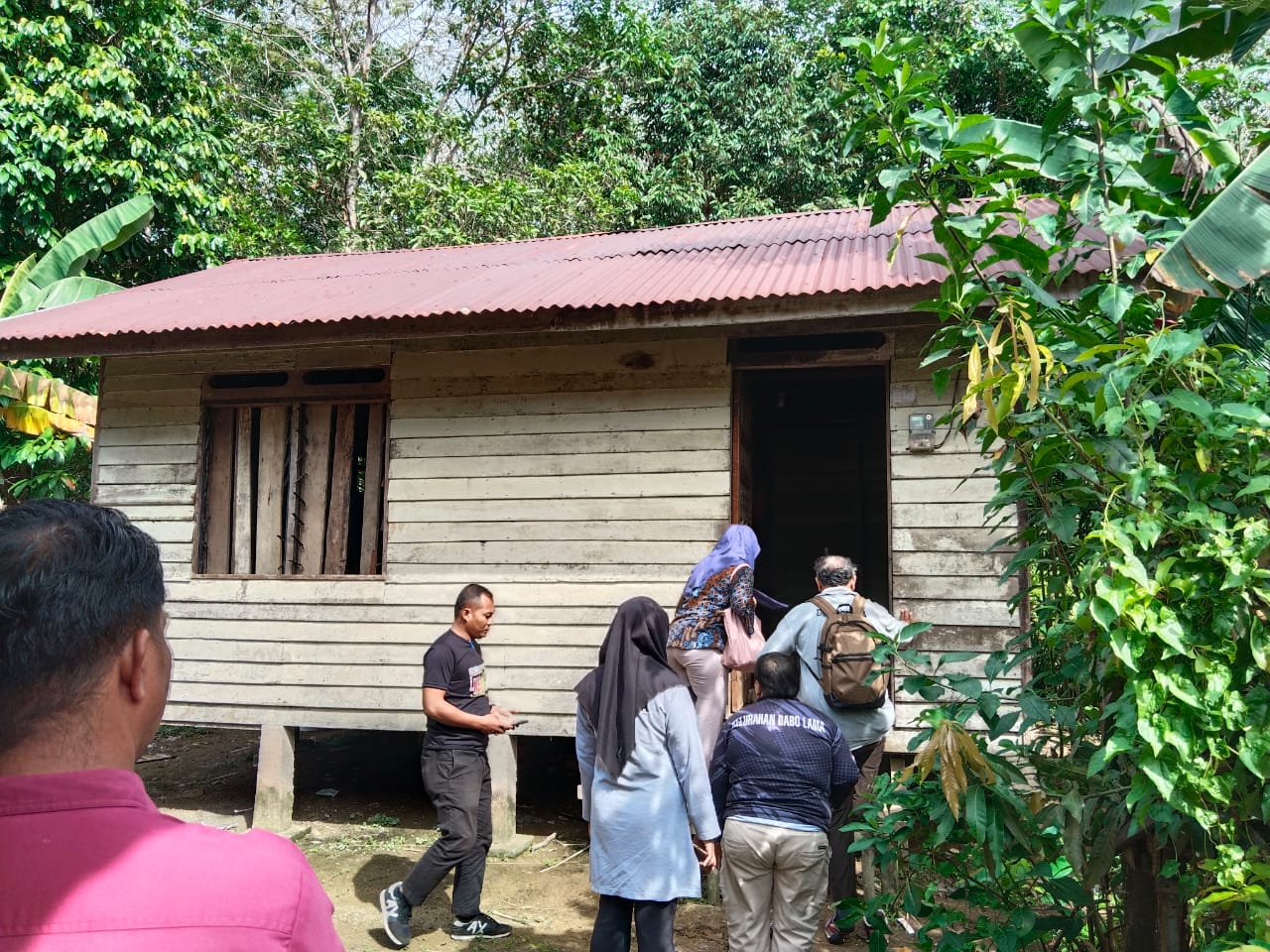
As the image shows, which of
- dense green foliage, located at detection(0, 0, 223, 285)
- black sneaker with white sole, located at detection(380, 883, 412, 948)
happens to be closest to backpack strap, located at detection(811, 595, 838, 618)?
black sneaker with white sole, located at detection(380, 883, 412, 948)

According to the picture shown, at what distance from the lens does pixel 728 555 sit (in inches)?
230

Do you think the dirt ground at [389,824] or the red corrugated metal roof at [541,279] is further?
the red corrugated metal roof at [541,279]

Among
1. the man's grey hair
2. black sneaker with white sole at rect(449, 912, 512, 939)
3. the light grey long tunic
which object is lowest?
black sneaker with white sole at rect(449, 912, 512, 939)

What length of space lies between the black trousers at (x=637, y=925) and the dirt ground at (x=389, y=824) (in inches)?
50.3

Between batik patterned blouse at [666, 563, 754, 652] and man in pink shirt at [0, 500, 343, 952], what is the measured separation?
15.4ft

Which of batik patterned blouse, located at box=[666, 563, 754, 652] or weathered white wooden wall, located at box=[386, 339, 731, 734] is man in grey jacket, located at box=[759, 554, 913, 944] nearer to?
batik patterned blouse, located at box=[666, 563, 754, 652]

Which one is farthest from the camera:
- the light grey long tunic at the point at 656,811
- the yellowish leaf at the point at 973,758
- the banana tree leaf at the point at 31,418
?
the banana tree leaf at the point at 31,418

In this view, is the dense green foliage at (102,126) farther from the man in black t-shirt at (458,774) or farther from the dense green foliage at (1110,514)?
the dense green foliage at (1110,514)

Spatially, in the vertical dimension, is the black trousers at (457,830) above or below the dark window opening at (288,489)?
below

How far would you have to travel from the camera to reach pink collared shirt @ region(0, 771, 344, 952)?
96cm

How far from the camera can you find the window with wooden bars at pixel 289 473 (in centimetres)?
754

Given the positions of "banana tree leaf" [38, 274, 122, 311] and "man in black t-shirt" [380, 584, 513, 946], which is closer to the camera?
"man in black t-shirt" [380, 584, 513, 946]

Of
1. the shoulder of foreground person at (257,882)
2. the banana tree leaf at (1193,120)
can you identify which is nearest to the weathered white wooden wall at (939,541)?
the banana tree leaf at (1193,120)

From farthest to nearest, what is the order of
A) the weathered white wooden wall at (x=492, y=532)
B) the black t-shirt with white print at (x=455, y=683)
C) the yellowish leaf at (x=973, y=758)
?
the weathered white wooden wall at (x=492, y=532) < the black t-shirt with white print at (x=455, y=683) < the yellowish leaf at (x=973, y=758)
